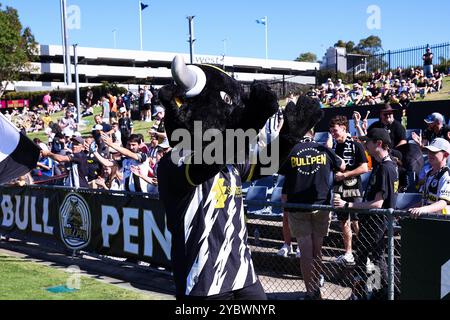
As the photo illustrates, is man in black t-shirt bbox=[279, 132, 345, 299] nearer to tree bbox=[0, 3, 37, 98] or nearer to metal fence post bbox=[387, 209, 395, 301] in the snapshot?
metal fence post bbox=[387, 209, 395, 301]

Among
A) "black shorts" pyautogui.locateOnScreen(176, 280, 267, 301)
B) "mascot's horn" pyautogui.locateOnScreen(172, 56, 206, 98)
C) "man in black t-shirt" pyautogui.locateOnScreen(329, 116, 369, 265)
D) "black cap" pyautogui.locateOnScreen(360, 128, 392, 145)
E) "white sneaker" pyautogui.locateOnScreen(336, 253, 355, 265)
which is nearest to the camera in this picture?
"mascot's horn" pyautogui.locateOnScreen(172, 56, 206, 98)

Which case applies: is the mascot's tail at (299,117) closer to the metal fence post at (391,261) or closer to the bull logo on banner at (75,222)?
the metal fence post at (391,261)

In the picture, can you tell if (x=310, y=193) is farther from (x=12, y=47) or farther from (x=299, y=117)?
(x=12, y=47)

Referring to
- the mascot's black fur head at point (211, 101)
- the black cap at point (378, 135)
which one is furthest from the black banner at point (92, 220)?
Answer: the mascot's black fur head at point (211, 101)

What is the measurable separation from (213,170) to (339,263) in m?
4.74

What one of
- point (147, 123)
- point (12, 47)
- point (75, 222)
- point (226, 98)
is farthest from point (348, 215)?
point (12, 47)

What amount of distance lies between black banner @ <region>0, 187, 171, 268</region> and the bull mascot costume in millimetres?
4260

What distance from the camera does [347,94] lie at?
2116 centimetres

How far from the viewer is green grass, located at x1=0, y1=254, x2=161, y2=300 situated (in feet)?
21.7

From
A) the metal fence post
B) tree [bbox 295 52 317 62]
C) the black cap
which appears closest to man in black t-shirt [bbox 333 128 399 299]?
the black cap

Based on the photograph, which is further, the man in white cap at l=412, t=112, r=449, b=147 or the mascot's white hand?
the man in white cap at l=412, t=112, r=449, b=147
